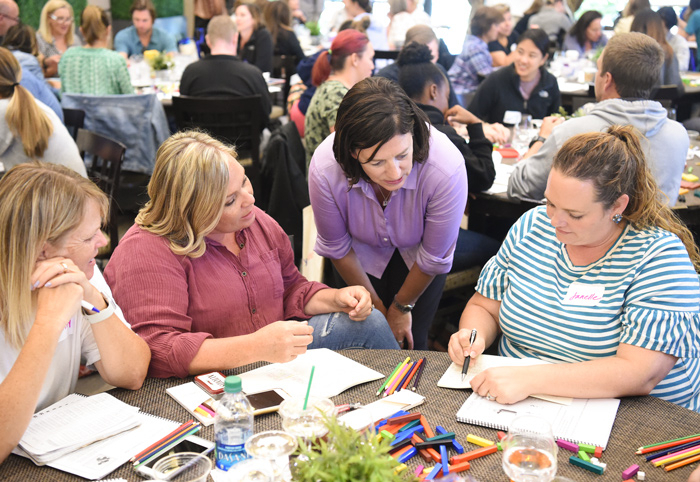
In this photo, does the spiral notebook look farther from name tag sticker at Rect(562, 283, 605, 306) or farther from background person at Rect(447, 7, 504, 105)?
background person at Rect(447, 7, 504, 105)

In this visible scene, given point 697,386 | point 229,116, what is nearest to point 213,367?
point 697,386

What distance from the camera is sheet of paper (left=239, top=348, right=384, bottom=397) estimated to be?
162 centimetres

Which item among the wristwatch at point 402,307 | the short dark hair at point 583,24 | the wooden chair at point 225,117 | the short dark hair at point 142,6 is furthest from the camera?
the short dark hair at point 583,24

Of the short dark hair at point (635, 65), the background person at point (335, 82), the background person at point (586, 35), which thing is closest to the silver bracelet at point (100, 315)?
the background person at point (335, 82)

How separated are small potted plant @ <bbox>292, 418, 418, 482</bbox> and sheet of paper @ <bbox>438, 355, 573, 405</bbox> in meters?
0.60

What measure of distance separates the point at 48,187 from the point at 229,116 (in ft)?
10.3

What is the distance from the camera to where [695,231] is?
3.43m

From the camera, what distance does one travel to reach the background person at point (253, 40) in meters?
7.28

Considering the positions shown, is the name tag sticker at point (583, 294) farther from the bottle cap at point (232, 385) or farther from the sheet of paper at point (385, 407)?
the bottle cap at point (232, 385)

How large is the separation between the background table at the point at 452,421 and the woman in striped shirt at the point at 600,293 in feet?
0.22

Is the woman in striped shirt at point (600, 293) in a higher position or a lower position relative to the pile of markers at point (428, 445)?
higher

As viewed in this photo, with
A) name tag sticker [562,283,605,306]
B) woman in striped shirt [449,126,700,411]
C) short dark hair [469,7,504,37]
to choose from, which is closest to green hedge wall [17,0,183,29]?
short dark hair [469,7,504,37]

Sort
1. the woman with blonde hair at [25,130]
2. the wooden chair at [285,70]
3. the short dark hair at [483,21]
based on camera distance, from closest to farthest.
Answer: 1. the woman with blonde hair at [25,130]
2. the wooden chair at [285,70]
3. the short dark hair at [483,21]

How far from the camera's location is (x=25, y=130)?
3500 mm
